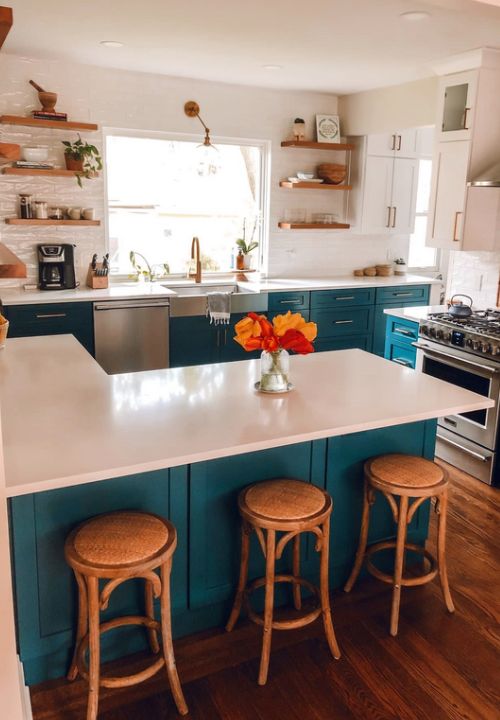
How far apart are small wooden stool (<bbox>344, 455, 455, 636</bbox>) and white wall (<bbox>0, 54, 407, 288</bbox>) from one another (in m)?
3.38

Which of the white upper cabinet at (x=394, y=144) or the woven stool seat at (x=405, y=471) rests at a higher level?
the white upper cabinet at (x=394, y=144)

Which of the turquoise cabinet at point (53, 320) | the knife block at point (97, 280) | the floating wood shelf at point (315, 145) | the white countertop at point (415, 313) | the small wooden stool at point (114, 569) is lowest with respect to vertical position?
the small wooden stool at point (114, 569)

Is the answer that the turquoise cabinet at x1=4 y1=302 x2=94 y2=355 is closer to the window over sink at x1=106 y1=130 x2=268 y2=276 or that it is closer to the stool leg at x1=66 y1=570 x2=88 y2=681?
the window over sink at x1=106 y1=130 x2=268 y2=276

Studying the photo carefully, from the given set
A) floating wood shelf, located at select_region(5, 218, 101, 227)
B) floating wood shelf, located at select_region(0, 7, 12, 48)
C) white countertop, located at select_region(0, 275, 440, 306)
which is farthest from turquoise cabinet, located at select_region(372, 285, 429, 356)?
floating wood shelf, located at select_region(0, 7, 12, 48)

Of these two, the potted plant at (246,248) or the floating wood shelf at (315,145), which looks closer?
the floating wood shelf at (315,145)

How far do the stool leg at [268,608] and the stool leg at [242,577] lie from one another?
17 cm

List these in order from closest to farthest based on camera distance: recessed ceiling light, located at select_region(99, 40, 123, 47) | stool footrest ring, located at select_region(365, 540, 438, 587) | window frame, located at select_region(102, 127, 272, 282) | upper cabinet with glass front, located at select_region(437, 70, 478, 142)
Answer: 1. stool footrest ring, located at select_region(365, 540, 438, 587)
2. recessed ceiling light, located at select_region(99, 40, 123, 47)
3. upper cabinet with glass front, located at select_region(437, 70, 478, 142)
4. window frame, located at select_region(102, 127, 272, 282)

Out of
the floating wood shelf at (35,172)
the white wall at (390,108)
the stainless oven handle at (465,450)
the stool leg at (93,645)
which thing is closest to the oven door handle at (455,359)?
the stainless oven handle at (465,450)

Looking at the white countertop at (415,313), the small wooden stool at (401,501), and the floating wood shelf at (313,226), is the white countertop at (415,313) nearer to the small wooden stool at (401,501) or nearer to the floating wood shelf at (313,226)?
the floating wood shelf at (313,226)

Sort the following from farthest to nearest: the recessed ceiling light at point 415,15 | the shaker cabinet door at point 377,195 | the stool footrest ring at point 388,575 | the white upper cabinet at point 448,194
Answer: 1. the shaker cabinet door at point 377,195
2. the white upper cabinet at point 448,194
3. the recessed ceiling light at point 415,15
4. the stool footrest ring at point 388,575

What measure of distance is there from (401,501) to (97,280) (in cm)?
330

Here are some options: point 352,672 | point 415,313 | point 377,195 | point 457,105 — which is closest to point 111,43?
point 457,105

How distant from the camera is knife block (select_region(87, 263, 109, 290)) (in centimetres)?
491

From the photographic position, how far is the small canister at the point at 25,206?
4664 mm
